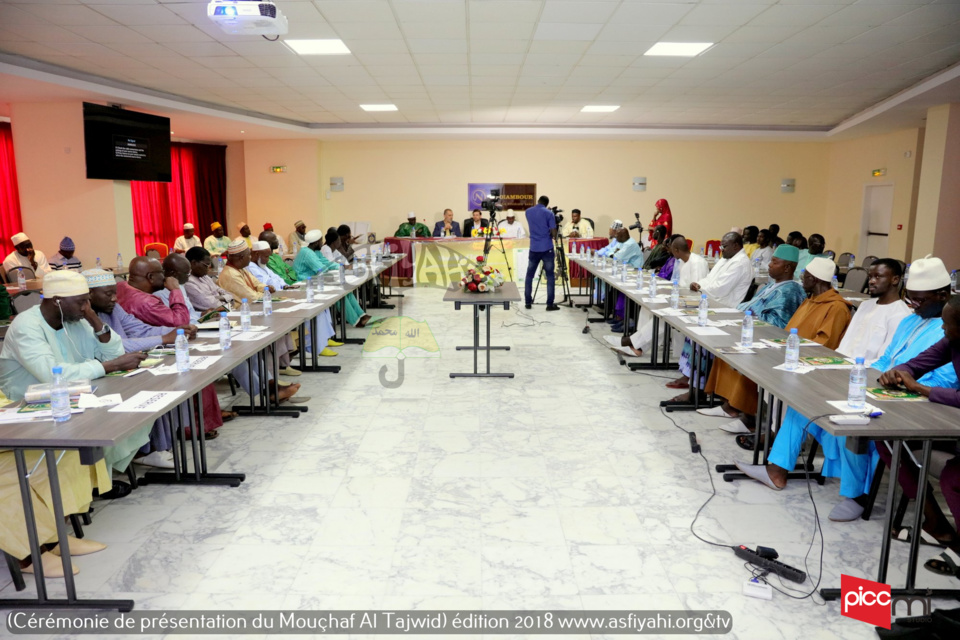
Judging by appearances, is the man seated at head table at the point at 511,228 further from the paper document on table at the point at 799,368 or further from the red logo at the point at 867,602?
the red logo at the point at 867,602

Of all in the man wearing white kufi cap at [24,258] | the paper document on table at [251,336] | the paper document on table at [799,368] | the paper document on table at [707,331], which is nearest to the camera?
the paper document on table at [799,368]

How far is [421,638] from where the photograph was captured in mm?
2234

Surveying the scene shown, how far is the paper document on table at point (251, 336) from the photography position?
3.84 metres

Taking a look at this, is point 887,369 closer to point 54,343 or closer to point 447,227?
point 54,343

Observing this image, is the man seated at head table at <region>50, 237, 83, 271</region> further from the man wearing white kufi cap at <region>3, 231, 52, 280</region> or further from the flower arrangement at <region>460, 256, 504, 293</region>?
the flower arrangement at <region>460, 256, 504, 293</region>

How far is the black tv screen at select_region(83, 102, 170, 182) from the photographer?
7570 mm

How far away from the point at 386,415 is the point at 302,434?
617mm

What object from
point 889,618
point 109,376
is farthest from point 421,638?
point 109,376

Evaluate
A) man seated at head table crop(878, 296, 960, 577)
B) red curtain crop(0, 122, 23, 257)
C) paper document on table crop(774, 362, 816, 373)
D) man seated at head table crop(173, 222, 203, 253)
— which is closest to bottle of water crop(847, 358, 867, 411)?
man seated at head table crop(878, 296, 960, 577)

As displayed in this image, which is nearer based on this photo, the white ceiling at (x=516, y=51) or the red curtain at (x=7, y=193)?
the white ceiling at (x=516, y=51)

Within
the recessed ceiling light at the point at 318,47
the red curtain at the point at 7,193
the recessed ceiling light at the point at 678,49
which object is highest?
the recessed ceiling light at the point at 678,49

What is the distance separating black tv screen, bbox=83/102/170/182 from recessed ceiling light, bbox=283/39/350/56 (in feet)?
10.6

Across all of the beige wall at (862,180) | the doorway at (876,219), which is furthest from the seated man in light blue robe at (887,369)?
the doorway at (876,219)

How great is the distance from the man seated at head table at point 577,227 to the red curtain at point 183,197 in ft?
24.2
